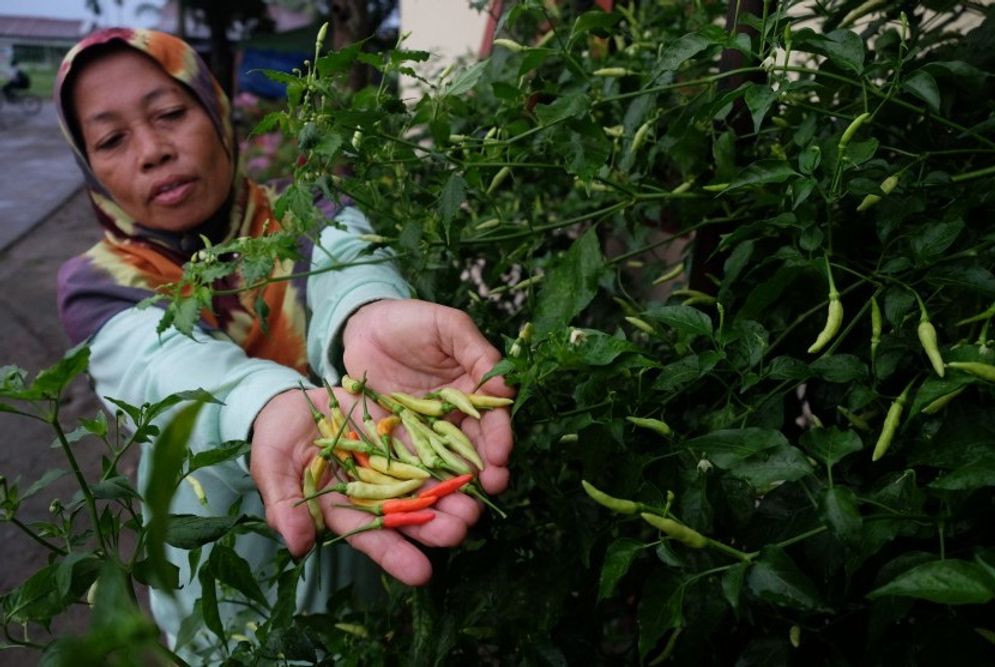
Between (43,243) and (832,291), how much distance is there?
8484mm

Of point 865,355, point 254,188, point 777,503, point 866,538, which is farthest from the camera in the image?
point 254,188

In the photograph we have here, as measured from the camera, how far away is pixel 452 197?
106 centimetres

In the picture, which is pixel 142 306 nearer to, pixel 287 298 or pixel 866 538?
pixel 287 298

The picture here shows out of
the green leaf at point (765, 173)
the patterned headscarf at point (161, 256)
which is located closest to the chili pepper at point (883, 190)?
the green leaf at point (765, 173)

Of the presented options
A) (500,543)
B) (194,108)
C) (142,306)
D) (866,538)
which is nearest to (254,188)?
(194,108)

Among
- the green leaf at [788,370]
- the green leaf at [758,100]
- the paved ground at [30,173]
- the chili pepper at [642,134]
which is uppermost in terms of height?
the green leaf at [758,100]

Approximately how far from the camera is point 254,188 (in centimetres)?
202

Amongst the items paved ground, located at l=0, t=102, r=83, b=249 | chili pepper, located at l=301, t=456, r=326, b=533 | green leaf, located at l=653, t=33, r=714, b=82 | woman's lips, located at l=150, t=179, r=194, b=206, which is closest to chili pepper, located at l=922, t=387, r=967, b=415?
green leaf, located at l=653, t=33, r=714, b=82

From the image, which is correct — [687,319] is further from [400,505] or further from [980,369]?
[400,505]

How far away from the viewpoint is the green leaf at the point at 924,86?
2.92 feet

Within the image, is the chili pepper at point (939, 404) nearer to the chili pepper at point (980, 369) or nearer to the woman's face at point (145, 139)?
the chili pepper at point (980, 369)

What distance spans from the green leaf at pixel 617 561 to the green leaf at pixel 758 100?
464 millimetres

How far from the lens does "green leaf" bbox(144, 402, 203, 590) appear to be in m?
0.33

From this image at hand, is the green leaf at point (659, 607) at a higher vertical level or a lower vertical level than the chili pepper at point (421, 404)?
higher
